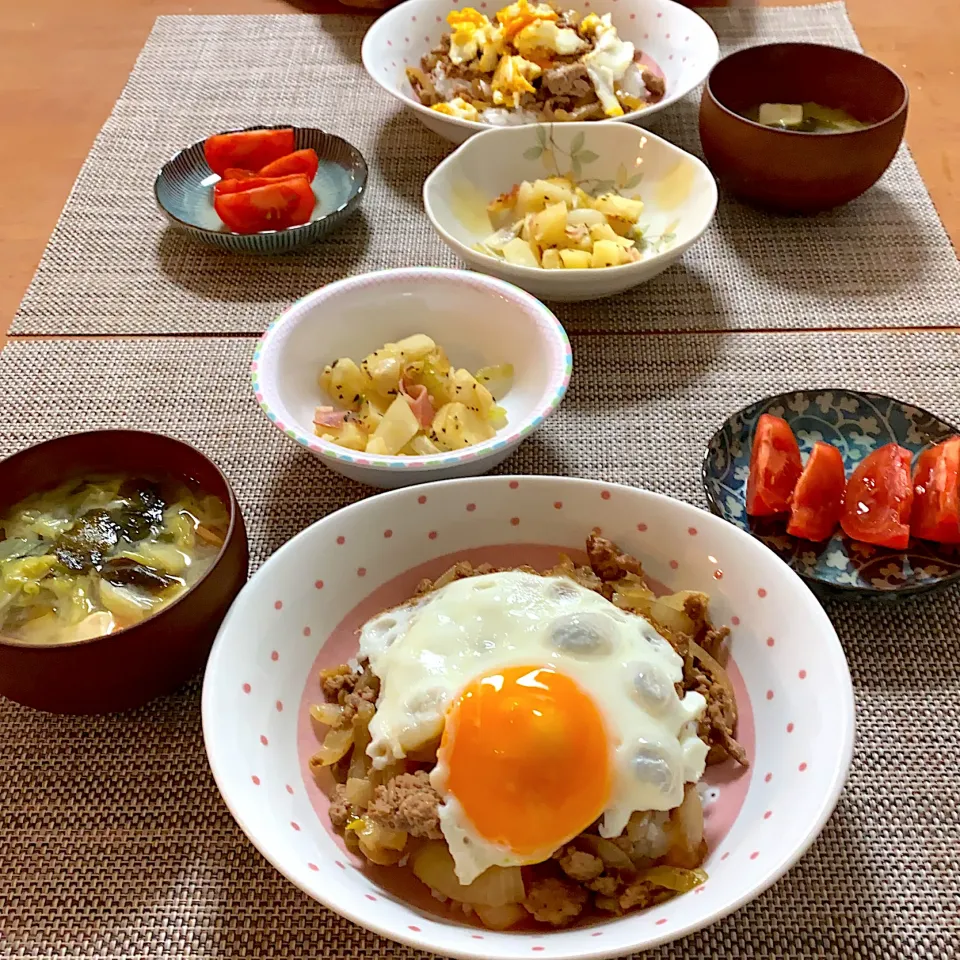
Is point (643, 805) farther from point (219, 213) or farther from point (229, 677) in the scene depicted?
point (219, 213)

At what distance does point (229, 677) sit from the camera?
42.8 inches

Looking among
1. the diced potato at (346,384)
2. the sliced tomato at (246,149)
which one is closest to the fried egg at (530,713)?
the diced potato at (346,384)

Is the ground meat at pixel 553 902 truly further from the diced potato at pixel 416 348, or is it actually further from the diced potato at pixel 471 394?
the diced potato at pixel 416 348

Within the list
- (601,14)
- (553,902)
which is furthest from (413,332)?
(601,14)

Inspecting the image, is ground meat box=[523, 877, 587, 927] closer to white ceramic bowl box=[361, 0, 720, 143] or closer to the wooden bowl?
the wooden bowl

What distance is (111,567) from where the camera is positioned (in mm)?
1239

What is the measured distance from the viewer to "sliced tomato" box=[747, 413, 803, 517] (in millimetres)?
1462

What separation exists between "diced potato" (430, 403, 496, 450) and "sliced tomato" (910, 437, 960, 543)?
2.46ft

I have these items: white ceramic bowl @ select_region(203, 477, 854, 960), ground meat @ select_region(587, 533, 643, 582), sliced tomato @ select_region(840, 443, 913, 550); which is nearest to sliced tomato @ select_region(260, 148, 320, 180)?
white ceramic bowl @ select_region(203, 477, 854, 960)

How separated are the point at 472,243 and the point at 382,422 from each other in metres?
0.69

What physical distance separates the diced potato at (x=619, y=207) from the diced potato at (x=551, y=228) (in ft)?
0.47

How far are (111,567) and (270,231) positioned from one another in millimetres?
1115

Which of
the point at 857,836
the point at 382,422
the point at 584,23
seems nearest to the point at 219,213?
the point at 382,422

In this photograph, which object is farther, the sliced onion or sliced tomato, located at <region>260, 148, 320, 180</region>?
sliced tomato, located at <region>260, 148, 320, 180</region>
